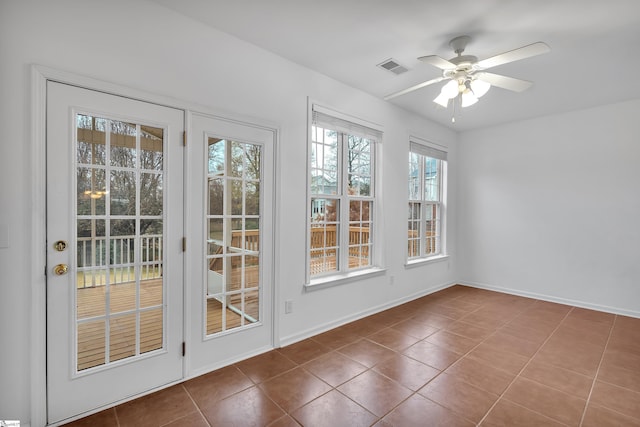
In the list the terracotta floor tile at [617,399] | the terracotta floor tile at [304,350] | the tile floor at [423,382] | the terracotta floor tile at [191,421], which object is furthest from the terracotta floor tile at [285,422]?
the terracotta floor tile at [617,399]

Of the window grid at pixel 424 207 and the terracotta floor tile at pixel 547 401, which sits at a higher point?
the window grid at pixel 424 207

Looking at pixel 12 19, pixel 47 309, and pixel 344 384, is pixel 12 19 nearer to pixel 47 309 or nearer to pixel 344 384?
pixel 47 309

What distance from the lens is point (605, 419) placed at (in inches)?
77.3

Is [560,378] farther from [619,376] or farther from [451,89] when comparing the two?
[451,89]

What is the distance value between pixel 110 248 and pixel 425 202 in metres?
4.29

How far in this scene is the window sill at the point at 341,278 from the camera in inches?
126

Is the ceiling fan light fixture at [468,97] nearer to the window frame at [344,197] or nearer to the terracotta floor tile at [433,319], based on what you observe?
the window frame at [344,197]

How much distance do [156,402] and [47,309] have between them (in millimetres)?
909

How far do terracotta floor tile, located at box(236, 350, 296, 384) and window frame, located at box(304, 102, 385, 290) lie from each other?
72 cm

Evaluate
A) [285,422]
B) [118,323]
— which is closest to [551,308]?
[285,422]

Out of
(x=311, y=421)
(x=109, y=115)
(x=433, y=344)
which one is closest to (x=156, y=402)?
(x=311, y=421)

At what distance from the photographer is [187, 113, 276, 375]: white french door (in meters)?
2.40

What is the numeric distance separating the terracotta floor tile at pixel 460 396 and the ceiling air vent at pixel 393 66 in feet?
9.29

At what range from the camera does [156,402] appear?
207 cm
